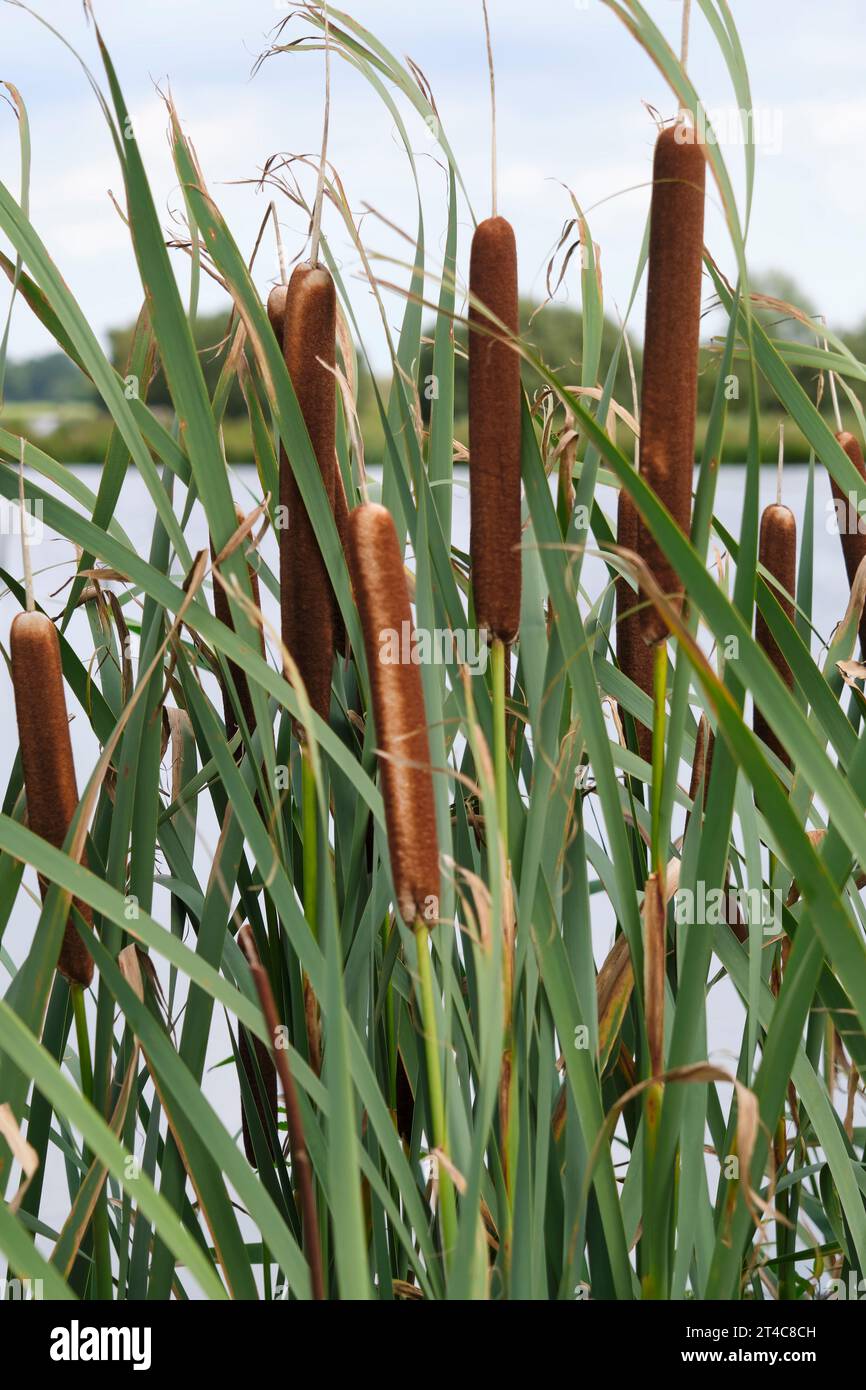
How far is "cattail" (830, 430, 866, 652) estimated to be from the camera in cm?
66

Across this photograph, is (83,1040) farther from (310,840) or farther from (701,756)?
(701,756)

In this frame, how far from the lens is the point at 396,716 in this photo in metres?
0.34

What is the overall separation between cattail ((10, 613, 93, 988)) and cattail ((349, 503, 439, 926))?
0.61ft

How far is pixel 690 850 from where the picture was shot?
49 cm

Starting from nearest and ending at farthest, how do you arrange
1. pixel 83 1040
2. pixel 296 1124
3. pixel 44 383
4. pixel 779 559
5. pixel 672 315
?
pixel 296 1124 → pixel 672 315 → pixel 83 1040 → pixel 779 559 → pixel 44 383

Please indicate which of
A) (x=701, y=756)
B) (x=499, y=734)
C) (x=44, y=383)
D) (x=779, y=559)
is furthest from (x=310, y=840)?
(x=44, y=383)

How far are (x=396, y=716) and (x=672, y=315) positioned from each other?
18 cm

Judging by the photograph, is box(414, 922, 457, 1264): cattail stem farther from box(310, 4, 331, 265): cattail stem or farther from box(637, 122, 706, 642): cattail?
box(310, 4, 331, 265): cattail stem

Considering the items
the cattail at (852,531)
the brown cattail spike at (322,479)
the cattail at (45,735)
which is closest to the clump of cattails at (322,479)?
the brown cattail spike at (322,479)

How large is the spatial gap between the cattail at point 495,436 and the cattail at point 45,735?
189mm

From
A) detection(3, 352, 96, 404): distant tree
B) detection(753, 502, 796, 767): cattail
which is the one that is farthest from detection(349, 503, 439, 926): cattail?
detection(3, 352, 96, 404): distant tree
